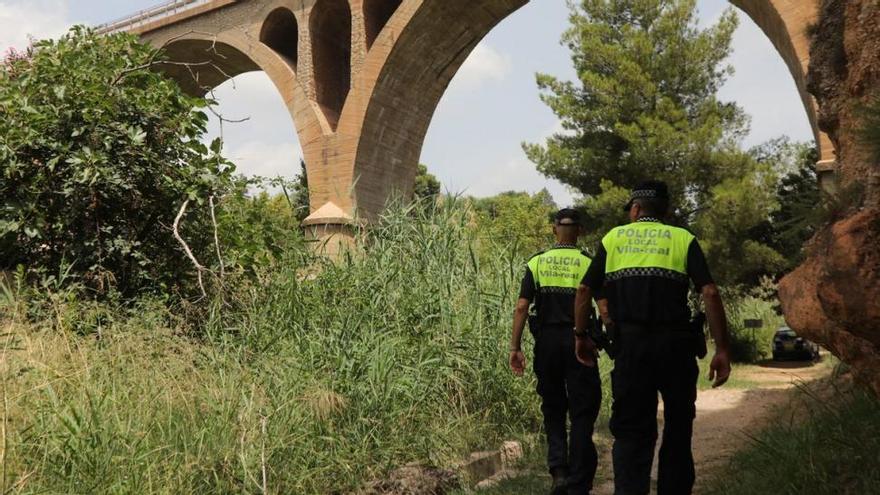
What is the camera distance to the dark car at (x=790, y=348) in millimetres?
15148

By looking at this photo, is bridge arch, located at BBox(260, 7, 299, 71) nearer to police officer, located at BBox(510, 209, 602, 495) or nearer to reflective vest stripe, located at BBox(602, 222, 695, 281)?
police officer, located at BBox(510, 209, 602, 495)

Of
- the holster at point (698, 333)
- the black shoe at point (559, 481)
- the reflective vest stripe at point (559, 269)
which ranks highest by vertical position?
the reflective vest stripe at point (559, 269)

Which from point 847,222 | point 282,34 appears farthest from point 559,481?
point 282,34

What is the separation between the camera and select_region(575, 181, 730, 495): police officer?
2.76m

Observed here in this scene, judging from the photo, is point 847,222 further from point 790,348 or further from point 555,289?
point 790,348

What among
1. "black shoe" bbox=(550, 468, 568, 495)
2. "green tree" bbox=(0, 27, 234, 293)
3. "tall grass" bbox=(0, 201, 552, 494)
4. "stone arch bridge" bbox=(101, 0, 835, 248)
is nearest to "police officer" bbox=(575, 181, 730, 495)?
"black shoe" bbox=(550, 468, 568, 495)

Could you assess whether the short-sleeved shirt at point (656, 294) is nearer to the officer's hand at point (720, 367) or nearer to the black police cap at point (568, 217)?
the officer's hand at point (720, 367)

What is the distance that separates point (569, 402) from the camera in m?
3.63

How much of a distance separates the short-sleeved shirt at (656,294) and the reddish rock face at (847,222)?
0.37m

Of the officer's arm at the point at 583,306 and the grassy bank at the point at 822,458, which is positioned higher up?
the officer's arm at the point at 583,306

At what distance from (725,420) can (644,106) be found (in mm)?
10823

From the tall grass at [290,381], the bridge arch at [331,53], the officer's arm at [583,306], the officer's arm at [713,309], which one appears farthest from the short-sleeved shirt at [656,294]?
the bridge arch at [331,53]

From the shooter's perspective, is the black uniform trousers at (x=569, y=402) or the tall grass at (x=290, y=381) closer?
the tall grass at (x=290, y=381)

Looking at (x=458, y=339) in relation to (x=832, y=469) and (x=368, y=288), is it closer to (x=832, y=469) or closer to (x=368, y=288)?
(x=368, y=288)
